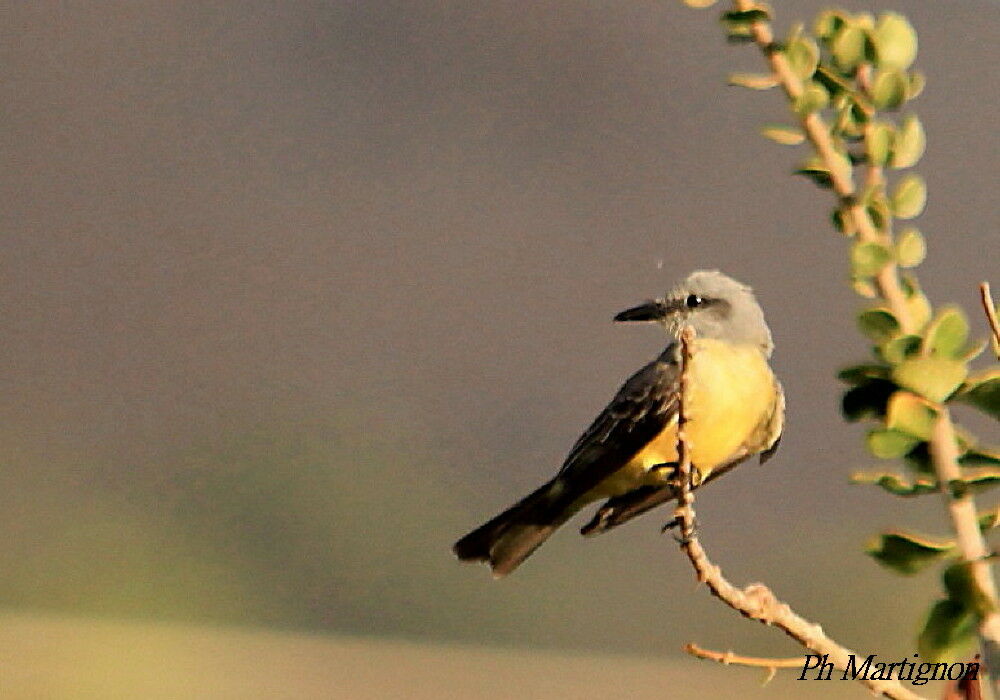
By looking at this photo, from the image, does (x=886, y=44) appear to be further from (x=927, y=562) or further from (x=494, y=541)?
(x=494, y=541)

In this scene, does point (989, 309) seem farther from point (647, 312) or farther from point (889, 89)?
point (647, 312)

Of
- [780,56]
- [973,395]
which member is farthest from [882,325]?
[780,56]

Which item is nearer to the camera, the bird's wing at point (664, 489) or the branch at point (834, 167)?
the branch at point (834, 167)

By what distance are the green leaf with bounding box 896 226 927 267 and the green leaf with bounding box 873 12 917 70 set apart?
0.10 meters

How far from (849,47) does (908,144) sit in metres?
0.07

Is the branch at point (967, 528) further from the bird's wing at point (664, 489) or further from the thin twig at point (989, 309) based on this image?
the bird's wing at point (664, 489)

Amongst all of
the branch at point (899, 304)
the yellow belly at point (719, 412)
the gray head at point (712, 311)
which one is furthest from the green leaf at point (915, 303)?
the gray head at point (712, 311)

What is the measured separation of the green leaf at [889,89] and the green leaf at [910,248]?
0.08 meters

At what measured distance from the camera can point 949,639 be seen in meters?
0.61

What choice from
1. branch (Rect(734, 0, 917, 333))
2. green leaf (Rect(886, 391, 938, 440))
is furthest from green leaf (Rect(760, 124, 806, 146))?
green leaf (Rect(886, 391, 938, 440))

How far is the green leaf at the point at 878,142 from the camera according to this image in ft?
2.28

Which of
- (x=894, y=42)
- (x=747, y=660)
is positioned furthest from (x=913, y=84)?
(x=747, y=660)

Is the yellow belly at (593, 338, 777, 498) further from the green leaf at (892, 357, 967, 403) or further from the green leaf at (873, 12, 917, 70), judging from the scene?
the green leaf at (892, 357, 967, 403)

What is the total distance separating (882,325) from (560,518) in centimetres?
228
